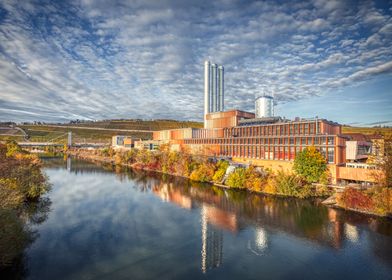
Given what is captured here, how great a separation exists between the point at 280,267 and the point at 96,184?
1850 inches

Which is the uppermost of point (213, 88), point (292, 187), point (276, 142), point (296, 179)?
point (213, 88)

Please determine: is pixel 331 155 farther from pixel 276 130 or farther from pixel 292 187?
pixel 276 130

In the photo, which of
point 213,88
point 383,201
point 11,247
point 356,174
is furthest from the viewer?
point 213,88

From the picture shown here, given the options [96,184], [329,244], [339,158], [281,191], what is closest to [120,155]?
[96,184]

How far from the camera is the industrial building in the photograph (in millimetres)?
46228

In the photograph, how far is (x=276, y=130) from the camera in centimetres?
6034

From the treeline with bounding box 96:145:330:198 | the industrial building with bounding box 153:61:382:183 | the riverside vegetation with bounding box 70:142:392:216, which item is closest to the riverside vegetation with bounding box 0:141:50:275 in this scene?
the treeline with bounding box 96:145:330:198

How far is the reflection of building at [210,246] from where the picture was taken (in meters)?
21.4

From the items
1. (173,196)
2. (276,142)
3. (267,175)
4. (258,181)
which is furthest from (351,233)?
(276,142)

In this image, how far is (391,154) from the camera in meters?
32.5

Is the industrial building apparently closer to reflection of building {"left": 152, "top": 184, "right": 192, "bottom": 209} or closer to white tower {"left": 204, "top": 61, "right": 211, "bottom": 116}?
reflection of building {"left": 152, "top": 184, "right": 192, "bottom": 209}

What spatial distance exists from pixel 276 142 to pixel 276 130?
4.34 m

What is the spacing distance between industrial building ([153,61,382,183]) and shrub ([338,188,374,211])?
4419 mm

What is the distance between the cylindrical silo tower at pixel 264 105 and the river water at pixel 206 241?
290 ft
